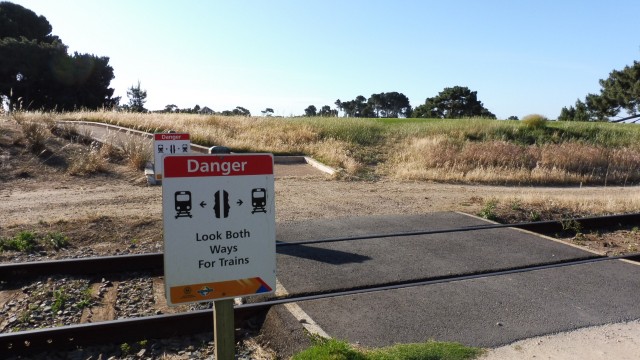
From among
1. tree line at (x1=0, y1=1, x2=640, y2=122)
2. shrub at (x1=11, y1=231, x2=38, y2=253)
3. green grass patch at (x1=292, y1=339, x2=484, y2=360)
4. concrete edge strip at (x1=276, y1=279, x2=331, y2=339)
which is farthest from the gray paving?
tree line at (x1=0, y1=1, x2=640, y2=122)

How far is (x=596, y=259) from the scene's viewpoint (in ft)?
25.7

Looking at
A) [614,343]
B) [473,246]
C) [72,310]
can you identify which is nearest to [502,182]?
[473,246]

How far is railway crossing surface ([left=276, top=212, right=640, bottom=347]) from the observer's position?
17.2ft

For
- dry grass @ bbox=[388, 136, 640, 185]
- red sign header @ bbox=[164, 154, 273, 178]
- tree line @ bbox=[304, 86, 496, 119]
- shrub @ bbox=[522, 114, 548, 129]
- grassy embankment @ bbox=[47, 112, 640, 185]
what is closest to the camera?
red sign header @ bbox=[164, 154, 273, 178]

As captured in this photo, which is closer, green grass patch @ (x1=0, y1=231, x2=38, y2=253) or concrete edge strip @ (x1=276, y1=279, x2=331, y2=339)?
concrete edge strip @ (x1=276, y1=279, x2=331, y2=339)

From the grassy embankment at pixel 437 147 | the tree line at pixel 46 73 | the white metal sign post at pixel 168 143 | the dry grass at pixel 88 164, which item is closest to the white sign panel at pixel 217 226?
the white metal sign post at pixel 168 143

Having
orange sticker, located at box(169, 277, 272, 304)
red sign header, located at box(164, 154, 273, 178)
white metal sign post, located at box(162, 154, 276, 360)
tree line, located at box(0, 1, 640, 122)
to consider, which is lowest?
orange sticker, located at box(169, 277, 272, 304)

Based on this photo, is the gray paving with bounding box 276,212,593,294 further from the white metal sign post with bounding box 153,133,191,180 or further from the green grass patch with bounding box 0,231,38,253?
the green grass patch with bounding box 0,231,38,253

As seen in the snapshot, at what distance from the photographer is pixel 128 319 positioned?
5234 millimetres

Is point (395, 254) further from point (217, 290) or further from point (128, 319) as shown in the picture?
point (217, 290)

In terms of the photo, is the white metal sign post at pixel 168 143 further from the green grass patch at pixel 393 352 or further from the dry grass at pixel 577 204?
the dry grass at pixel 577 204

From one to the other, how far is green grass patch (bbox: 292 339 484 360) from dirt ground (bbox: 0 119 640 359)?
32cm

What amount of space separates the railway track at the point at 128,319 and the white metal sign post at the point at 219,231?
7.81ft

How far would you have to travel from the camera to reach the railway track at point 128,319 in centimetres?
496
